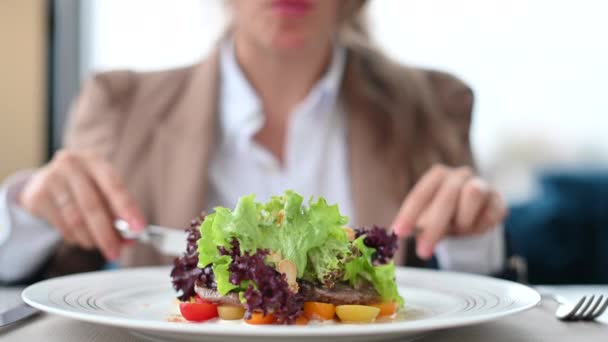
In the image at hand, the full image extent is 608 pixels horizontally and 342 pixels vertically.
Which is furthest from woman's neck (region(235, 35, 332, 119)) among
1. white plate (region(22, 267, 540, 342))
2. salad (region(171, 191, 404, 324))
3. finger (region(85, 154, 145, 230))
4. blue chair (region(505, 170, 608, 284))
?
blue chair (region(505, 170, 608, 284))

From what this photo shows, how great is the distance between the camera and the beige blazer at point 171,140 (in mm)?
1696

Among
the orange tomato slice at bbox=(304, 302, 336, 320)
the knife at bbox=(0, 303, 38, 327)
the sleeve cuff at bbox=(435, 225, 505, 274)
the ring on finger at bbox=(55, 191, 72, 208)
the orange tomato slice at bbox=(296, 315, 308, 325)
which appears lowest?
the sleeve cuff at bbox=(435, 225, 505, 274)

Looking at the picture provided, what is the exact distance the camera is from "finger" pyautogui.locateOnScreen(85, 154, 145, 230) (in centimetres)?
118

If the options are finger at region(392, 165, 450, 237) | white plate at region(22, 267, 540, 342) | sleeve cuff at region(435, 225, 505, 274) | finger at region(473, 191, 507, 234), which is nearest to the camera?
white plate at region(22, 267, 540, 342)

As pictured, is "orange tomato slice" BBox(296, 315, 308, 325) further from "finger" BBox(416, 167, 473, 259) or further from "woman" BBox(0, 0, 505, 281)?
"woman" BBox(0, 0, 505, 281)

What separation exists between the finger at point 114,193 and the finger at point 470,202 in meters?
0.51

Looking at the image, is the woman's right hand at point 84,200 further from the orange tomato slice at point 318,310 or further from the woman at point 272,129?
the orange tomato slice at point 318,310

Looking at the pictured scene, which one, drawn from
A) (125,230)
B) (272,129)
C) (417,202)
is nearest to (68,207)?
(125,230)

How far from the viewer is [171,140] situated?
177 centimetres

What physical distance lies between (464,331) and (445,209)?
495 mm

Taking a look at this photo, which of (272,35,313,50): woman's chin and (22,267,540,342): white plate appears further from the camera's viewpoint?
(272,35,313,50): woman's chin

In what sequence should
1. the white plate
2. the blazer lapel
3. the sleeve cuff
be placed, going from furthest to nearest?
the blazer lapel < the sleeve cuff < the white plate

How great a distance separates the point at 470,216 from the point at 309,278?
0.57m

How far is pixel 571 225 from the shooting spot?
3277 mm
